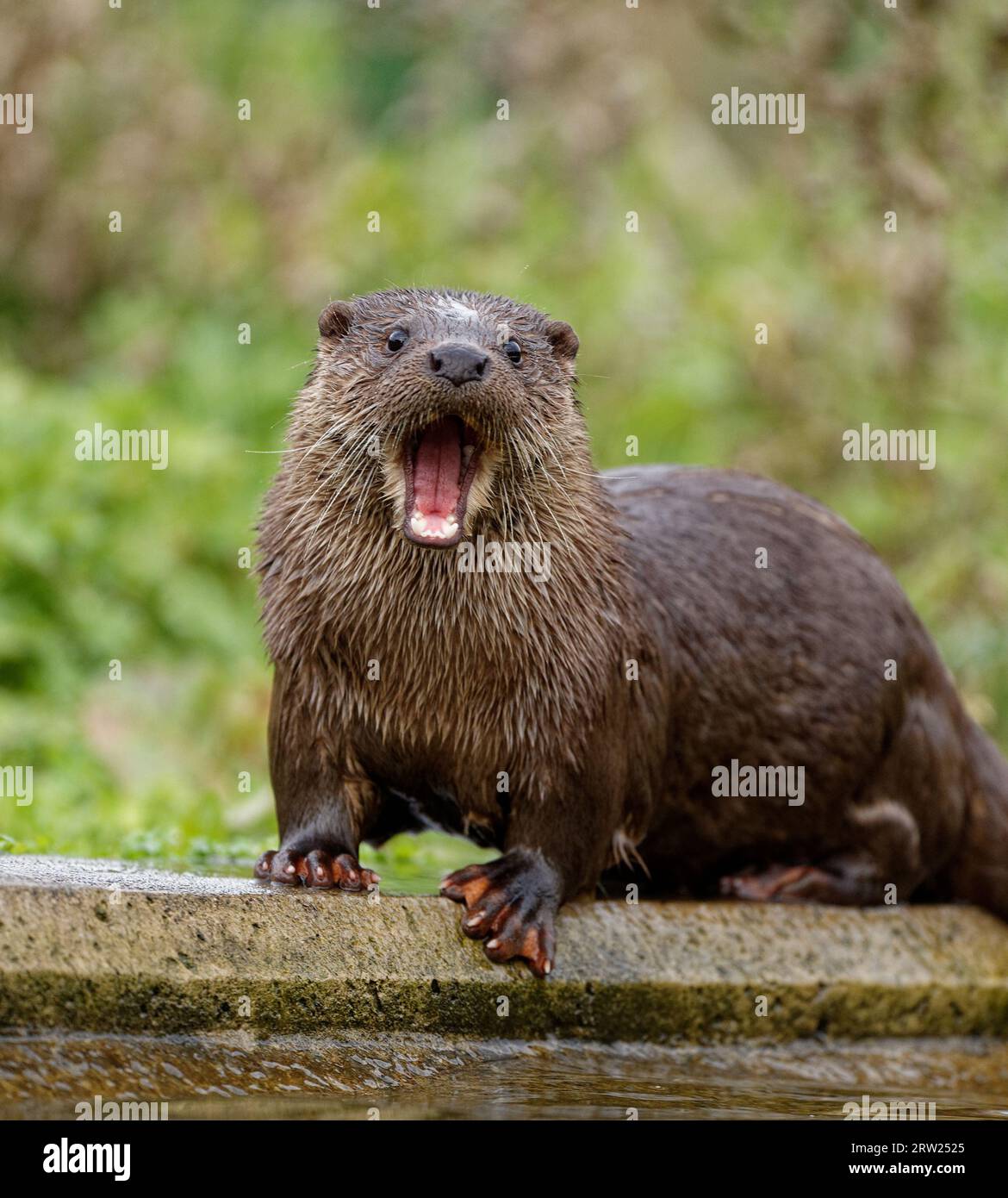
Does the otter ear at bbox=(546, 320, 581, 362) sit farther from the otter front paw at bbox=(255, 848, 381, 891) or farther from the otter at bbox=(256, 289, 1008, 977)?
the otter front paw at bbox=(255, 848, 381, 891)

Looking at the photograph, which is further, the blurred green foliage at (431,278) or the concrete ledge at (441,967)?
the blurred green foliage at (431,278)

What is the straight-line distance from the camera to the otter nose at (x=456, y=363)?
3104 millimetres

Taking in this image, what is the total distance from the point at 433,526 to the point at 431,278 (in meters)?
5.35

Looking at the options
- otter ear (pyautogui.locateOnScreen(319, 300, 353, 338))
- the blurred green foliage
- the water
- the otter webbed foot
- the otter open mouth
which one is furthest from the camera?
the blurred green foliage

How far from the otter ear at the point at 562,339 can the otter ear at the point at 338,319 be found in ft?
1.21

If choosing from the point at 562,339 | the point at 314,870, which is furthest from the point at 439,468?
the point at 314,870

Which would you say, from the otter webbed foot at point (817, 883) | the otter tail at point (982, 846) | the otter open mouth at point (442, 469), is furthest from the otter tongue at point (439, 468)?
the otter tail at point (982, 846)

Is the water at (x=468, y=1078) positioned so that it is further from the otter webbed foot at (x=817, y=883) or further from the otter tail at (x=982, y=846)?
the otter tail at (x=982, y=846)

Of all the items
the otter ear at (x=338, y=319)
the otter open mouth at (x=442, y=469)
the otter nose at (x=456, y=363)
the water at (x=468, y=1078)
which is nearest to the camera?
the water at (x=468, y=1078)

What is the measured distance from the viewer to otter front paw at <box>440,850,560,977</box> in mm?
3195

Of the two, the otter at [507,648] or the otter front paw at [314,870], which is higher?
the otter at [507,648]

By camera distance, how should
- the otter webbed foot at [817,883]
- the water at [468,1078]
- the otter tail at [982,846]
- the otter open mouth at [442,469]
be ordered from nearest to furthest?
the water at [468,1078] < the otter open mouth at [442,469] < the otter webbed foot at [817,883] < the otter tail at [982,846]

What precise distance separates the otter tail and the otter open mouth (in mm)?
1548

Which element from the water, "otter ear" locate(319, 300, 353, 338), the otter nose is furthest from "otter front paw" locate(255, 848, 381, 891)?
"otter ear" locate(319, 300, 353, 338)
